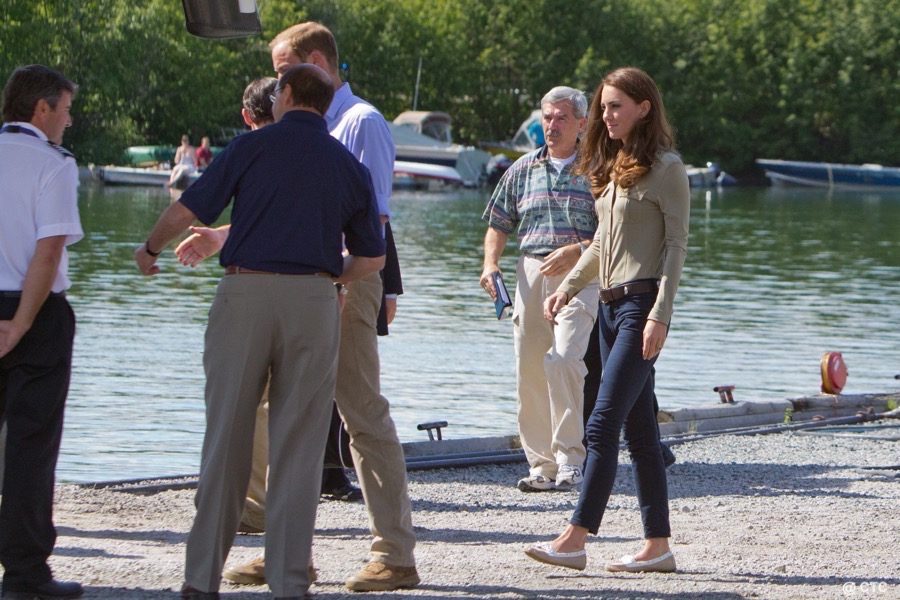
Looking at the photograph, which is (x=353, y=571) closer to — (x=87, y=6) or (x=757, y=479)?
(x=757, y=479)

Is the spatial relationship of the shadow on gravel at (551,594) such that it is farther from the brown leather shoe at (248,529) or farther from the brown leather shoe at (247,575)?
the brown leather shoe at (248,529)

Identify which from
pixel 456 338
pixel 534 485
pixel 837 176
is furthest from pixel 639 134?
pixel 837 176

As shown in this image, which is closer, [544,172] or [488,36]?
[544,172]

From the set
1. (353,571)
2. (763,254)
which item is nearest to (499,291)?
(353,571)

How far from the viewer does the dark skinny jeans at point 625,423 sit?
6.15 metres

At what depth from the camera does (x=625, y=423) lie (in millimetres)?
6293

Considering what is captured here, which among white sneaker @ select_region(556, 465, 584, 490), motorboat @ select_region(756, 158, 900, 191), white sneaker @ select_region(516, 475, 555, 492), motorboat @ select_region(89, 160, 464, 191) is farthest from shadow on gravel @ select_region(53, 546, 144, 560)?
motorboat @ select_region(756, 158, 900, 191)

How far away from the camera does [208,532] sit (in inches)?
210

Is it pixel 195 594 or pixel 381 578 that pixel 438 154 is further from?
pixel 195 594

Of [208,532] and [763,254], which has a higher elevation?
[208,532]

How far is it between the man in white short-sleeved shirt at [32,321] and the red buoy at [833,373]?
728 centimetres

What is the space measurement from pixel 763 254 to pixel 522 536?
83.2 feet

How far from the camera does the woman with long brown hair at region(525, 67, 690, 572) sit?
616 centimetres

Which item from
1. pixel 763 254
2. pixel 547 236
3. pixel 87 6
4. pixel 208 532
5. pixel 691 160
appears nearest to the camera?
pixel 208 532
